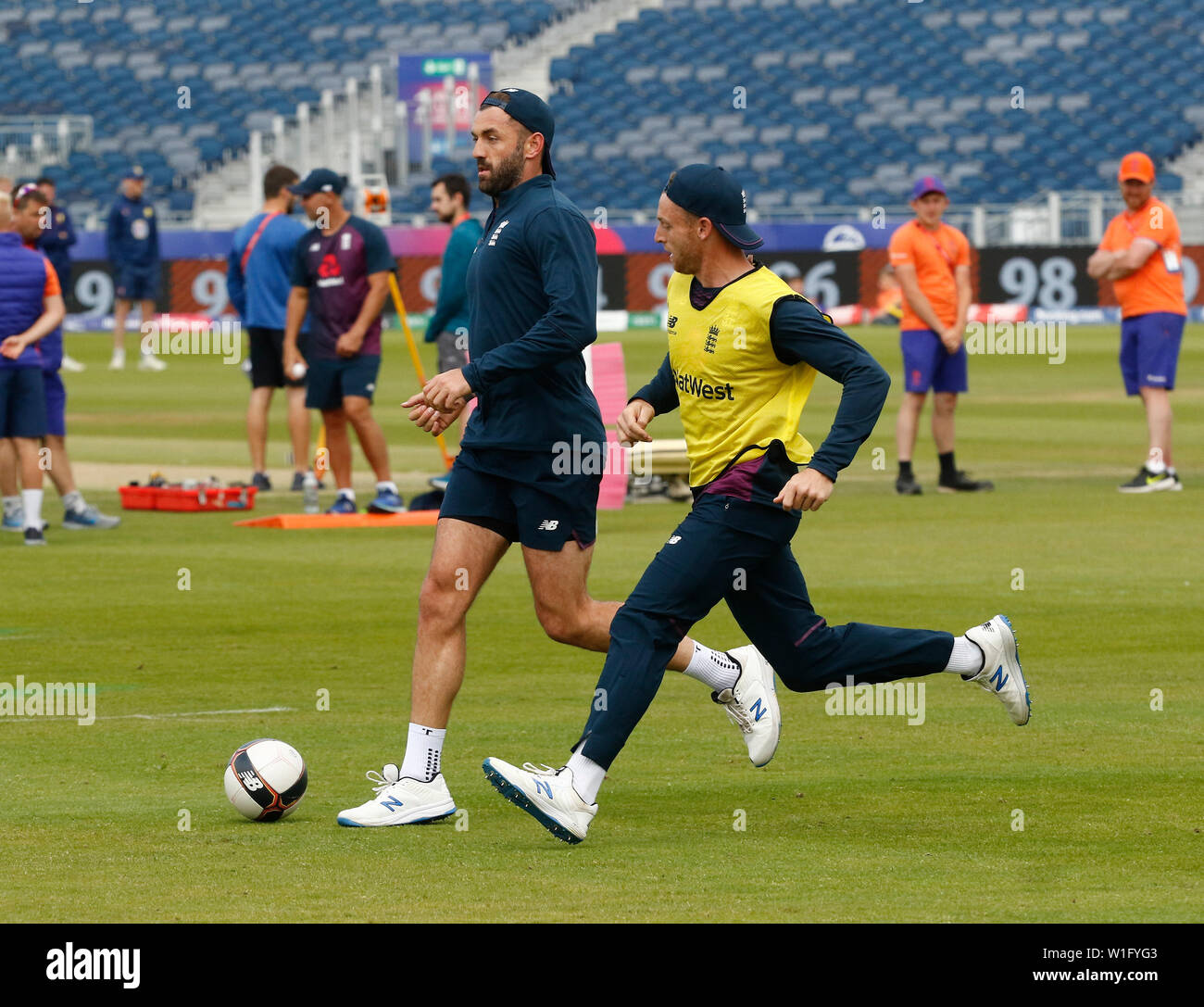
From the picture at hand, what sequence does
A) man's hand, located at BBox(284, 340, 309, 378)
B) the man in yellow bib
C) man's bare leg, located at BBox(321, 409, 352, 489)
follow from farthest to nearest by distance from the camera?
man's hand, located at BBox(284, 340, 309, 378) < man's bare leg, located at BBox(321, 409, 352, 489) < the man in yellow bib

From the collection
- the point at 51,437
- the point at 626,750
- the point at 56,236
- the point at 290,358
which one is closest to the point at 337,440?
the point at 290,358

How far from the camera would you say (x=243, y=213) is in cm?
4616

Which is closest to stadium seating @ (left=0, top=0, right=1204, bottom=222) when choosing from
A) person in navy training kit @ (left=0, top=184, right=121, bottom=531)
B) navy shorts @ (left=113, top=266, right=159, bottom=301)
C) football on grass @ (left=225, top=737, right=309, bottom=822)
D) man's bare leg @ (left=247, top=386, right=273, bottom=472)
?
navy shorts @ (left=113, top=266, right=159, bottom=301)

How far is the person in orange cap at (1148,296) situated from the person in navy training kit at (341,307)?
5.59 meters

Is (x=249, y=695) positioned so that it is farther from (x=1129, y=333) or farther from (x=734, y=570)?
(x=1129, y=333)

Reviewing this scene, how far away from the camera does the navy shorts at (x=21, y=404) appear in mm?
13867

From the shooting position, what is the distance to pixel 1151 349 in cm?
1664

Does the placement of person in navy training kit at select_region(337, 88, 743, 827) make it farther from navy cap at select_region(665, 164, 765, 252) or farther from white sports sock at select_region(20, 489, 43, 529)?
white sports sock at select_region(20, 489, 43, 529)

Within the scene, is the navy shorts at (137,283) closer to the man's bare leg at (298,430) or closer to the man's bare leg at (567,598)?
the man's bare leg at (298,430)

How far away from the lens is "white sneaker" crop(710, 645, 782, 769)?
7211mm

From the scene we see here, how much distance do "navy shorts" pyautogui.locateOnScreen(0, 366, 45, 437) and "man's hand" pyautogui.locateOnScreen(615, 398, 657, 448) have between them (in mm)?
7744

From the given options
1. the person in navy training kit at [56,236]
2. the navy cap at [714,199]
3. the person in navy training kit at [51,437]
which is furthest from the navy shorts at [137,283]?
the navy cap at [714,199]

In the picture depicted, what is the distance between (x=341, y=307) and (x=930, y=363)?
4.72m
